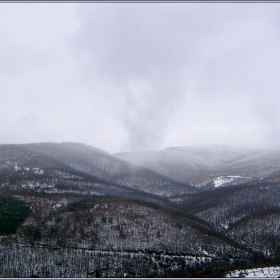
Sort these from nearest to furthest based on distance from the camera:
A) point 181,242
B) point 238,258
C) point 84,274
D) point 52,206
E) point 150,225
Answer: point 84,274, point 238,258, point 181,242, point 150,225, point 52,206

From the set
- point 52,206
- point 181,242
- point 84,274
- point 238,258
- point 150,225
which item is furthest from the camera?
point 52,206

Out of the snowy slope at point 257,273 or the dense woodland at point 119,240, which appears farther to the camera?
the dense woodland at point 119,240

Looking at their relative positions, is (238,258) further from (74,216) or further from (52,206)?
(52,206)

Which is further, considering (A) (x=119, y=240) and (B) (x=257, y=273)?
(A) (x=119, y=240)

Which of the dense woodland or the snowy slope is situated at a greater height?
the dense woodland

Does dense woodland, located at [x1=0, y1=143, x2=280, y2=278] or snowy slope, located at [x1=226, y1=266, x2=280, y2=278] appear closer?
snowy slope, located at [x1=226, y1=266, x2=280, y2=278]

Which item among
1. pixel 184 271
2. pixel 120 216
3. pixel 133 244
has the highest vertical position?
pixel 120 216

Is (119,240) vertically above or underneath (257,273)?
above

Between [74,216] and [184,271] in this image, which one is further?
[74,216]

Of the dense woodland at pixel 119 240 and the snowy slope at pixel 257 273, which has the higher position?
the dense woodland at pixel 119 240

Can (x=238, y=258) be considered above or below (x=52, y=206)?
below

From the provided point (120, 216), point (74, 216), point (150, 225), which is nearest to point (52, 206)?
point (74, 216)
